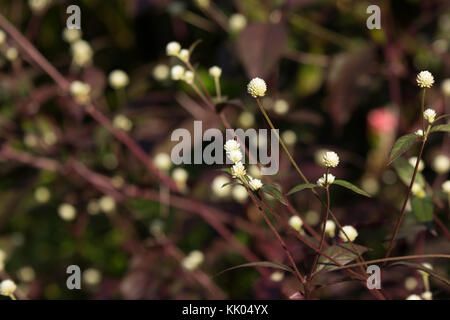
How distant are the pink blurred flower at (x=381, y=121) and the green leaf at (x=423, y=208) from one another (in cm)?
66

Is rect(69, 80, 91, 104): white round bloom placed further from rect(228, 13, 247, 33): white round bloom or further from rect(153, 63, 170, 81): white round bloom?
rect(228, 13, 247, 33): white round bloom

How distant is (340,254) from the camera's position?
682mm

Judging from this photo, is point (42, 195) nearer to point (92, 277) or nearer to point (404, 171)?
point (92, 277)

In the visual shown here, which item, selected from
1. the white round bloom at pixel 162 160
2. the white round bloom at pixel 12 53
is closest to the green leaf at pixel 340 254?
the white round bloom at pixel 162 160

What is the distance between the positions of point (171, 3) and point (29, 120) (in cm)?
51

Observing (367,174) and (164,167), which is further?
(367,174)

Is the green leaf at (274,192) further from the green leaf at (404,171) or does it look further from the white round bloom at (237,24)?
the white round bloom at (237,24)

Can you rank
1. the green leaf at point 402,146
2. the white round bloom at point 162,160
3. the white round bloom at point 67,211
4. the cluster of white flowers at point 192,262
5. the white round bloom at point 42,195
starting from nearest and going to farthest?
the green leaf at point 402,146 < the cluster of white flowers at point 192,262 < the white round bloom at point 162,160 < the white round bloom at point 67,211 < the white round bloom at point 42,195

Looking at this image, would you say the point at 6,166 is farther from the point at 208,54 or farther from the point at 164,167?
the point at 208,54

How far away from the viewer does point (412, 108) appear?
137cm

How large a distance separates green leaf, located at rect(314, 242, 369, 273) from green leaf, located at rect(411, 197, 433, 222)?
152mm

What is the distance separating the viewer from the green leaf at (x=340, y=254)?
0.66 meters
